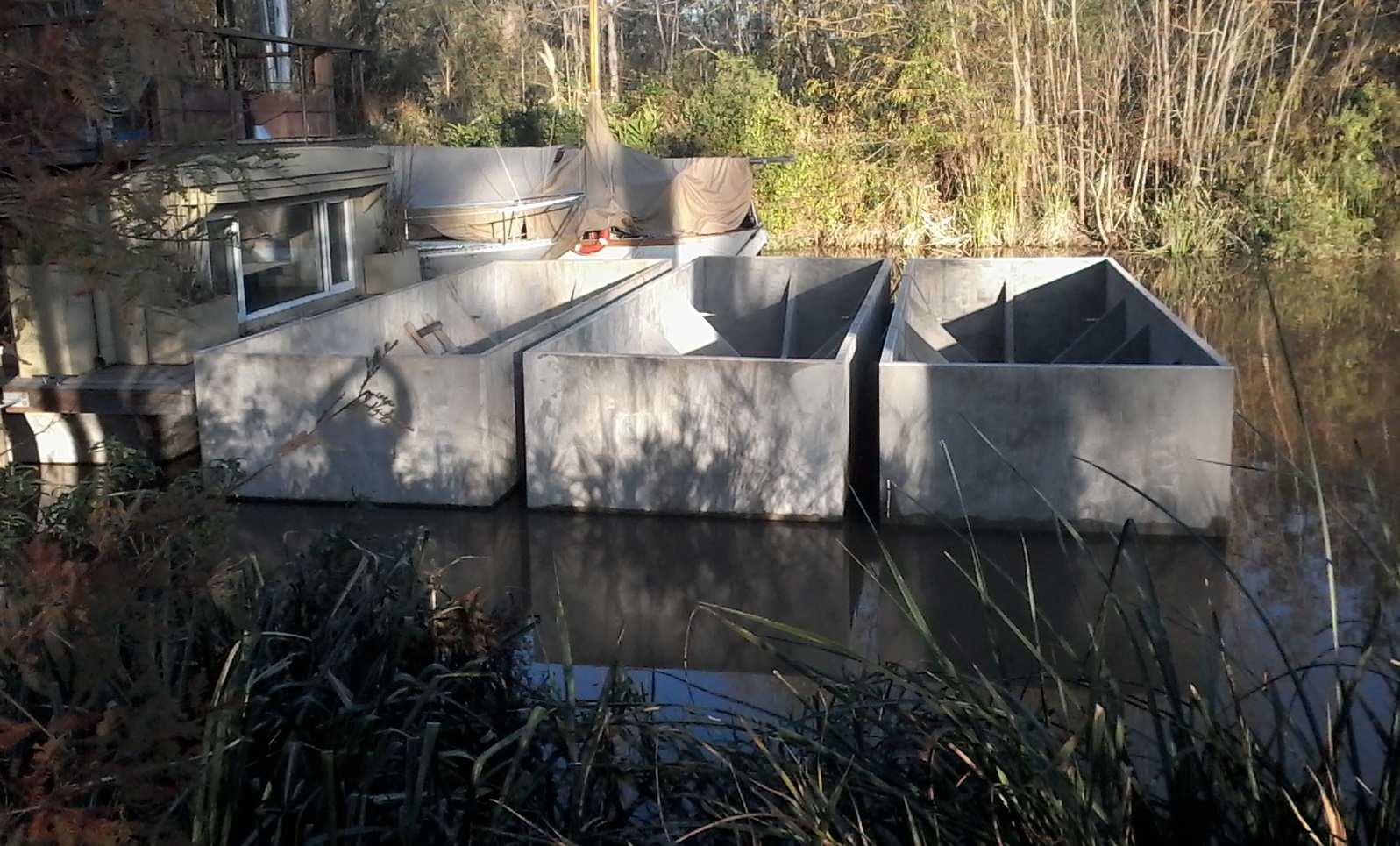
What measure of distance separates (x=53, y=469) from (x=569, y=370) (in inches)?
160

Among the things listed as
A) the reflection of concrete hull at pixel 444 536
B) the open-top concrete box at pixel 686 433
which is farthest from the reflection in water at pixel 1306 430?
the reflection of concrete hull at pixel 444 536

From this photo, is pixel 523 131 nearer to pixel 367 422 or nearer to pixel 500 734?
pixel 367 422

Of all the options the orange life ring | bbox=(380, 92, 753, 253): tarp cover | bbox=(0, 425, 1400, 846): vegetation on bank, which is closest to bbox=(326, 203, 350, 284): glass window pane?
the orange life ring

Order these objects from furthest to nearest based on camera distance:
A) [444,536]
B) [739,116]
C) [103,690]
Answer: [739,116] → [444,536] → [103,690]

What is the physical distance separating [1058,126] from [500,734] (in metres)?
21.9

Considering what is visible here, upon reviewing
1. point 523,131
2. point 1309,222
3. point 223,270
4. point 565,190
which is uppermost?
point 523,131

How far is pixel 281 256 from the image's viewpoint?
13.5m

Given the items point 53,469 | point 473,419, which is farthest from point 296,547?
point 53,469

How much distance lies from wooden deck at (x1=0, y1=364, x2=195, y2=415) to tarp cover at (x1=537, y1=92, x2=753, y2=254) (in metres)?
10.6

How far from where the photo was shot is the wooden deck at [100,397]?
10211 mm

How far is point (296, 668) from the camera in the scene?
432 cm

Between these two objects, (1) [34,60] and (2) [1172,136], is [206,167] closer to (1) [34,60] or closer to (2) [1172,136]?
(1) [34,60]

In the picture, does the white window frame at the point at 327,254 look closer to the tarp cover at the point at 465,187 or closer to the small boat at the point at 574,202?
the small boat at the point at 574,202

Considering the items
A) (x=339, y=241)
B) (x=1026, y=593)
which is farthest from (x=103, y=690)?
(x=339, y=241)
